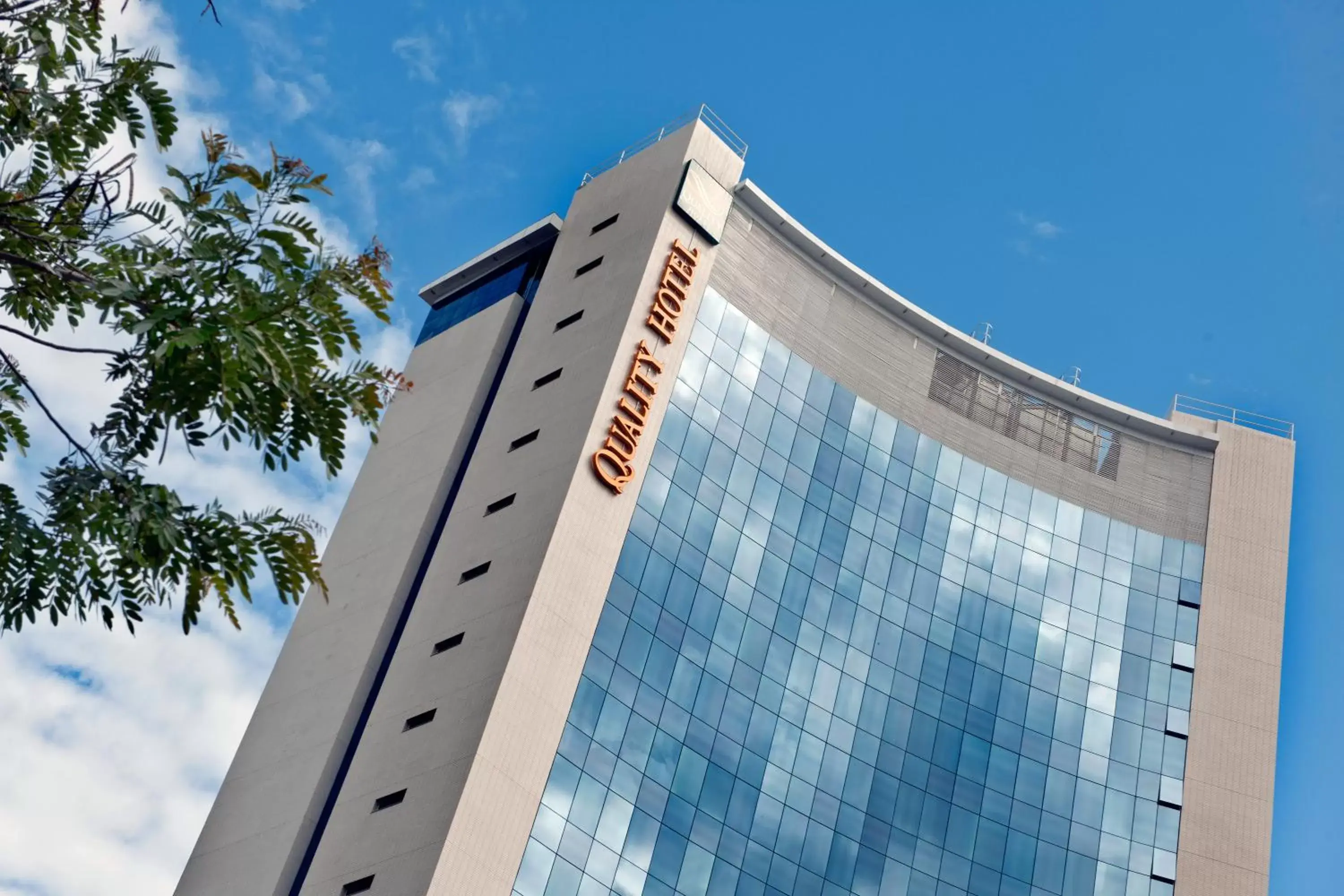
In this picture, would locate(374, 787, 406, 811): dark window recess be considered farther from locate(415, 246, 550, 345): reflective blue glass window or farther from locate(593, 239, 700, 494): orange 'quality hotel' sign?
locate(415, 246, 550, 345): reflective blue glass window

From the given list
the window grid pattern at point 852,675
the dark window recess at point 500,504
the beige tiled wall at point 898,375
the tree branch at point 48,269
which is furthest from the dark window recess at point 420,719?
the tree branch at point 48,269

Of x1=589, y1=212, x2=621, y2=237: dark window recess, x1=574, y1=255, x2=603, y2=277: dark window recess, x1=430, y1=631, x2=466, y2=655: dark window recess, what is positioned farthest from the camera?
x1=589, y1=212, x2=621, y2=237: dark window recess

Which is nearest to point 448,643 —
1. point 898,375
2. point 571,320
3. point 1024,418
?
point 571,320

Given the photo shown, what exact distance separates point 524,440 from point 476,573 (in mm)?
6240

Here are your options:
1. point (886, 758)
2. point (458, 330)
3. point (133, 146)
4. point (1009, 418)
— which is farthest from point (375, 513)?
point (133, 146)

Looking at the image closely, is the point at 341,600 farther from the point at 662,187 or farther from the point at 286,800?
the point at 662,187

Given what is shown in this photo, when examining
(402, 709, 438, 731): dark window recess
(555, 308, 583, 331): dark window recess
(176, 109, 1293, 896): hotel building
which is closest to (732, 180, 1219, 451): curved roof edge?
(176, 109, 1293, 896): hotel building

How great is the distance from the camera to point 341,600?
203ft

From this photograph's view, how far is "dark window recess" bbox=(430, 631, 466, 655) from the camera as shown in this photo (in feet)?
179

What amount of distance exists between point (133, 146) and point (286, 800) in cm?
4868

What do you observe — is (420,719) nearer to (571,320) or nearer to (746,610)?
(746,610)

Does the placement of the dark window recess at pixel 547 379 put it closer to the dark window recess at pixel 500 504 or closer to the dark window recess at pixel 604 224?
the dark window recess at pixel 500 504

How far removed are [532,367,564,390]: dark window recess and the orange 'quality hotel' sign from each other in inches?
138

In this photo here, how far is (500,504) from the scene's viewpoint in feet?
191
